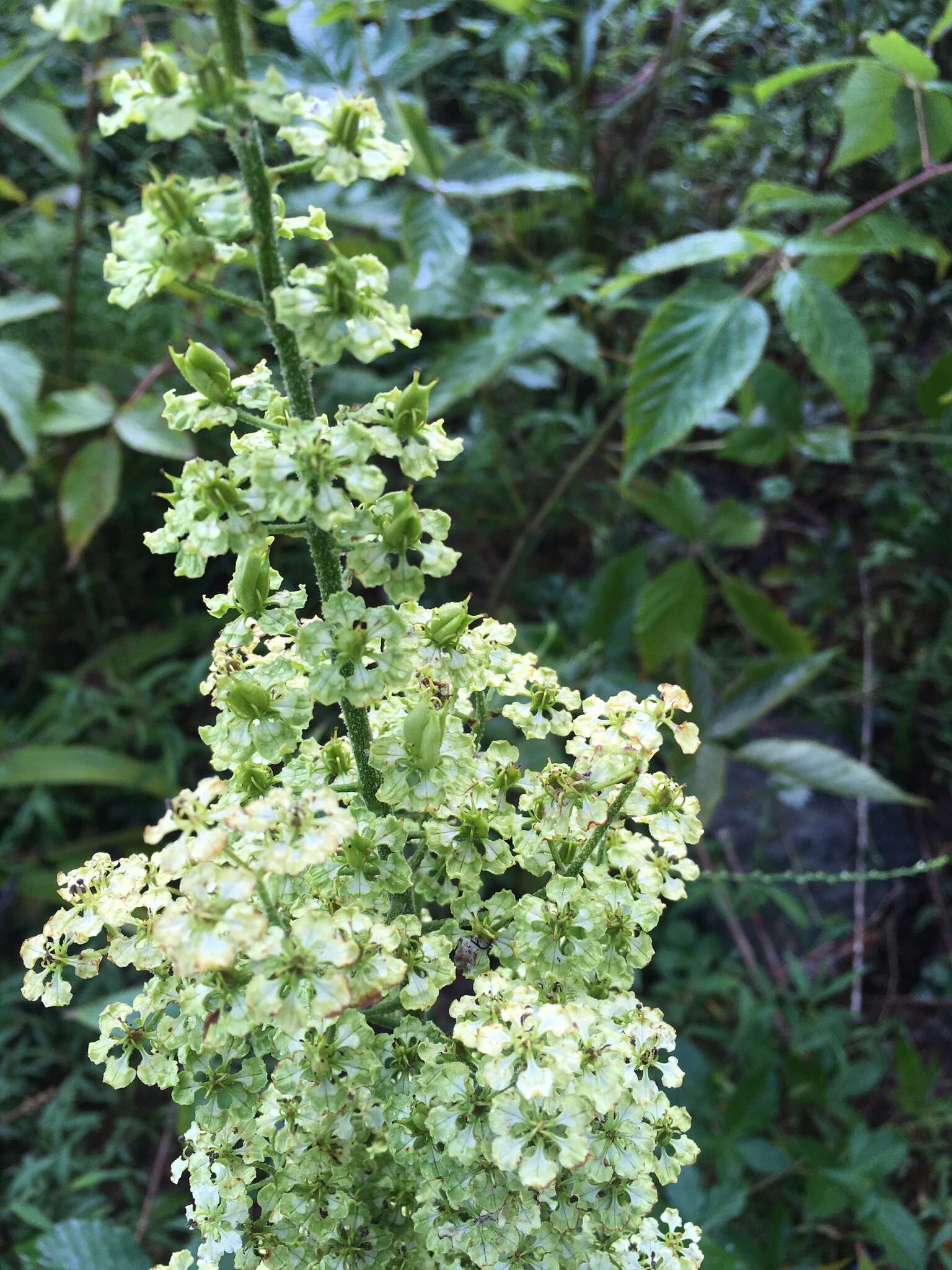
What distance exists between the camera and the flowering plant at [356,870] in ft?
1.69

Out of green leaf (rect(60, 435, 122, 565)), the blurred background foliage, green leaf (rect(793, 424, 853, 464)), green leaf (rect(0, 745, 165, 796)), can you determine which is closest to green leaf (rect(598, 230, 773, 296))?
the blurred background foliage

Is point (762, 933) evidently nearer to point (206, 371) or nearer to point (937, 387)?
point (937, 387)

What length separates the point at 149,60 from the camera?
475 mm

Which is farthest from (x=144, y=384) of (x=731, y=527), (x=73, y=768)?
(x=731, y=527)

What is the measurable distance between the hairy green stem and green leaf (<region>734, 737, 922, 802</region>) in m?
0.81

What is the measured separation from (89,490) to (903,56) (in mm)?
1255

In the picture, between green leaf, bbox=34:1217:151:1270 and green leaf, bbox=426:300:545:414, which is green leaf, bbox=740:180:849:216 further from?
green leaf, bbox=34:1217:151:1270

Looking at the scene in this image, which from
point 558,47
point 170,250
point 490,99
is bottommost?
point 490,99

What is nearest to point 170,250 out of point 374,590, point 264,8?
point 374,590

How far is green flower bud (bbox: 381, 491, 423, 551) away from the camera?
1.78ft

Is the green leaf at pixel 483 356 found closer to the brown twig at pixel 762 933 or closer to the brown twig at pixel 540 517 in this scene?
the brown twig at pixel 540 517

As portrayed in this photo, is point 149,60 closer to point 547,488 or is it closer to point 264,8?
point 547,488

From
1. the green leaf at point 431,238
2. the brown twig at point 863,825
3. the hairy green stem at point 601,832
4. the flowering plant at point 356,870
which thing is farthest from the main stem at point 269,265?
the brown twig at point 863,825

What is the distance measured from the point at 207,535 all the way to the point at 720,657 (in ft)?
5.36
